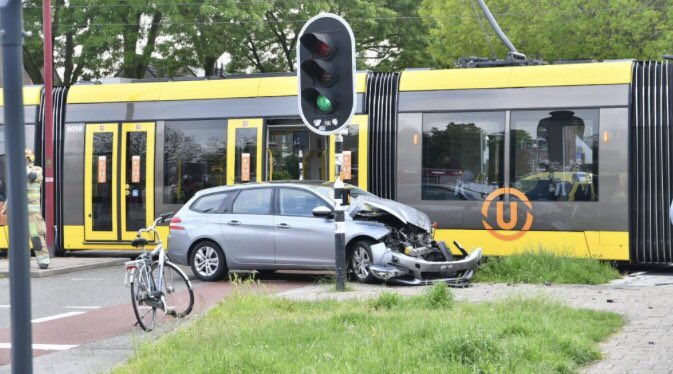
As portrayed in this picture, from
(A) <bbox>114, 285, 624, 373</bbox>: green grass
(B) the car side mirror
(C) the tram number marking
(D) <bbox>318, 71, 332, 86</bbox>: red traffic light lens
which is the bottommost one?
(A) <bbox>114, 285, 624, 373</bbox>: green grass

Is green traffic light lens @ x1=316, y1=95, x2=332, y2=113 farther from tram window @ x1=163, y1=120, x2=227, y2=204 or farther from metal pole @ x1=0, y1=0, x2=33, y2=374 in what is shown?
metal pole @ x1=0, y1=0, x2=33, y2=374

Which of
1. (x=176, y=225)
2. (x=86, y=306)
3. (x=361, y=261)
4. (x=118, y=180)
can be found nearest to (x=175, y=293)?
(x=86, y=306)

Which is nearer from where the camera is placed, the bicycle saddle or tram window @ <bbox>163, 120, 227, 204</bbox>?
the bicycle saddle

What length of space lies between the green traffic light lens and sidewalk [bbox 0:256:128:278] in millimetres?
6371

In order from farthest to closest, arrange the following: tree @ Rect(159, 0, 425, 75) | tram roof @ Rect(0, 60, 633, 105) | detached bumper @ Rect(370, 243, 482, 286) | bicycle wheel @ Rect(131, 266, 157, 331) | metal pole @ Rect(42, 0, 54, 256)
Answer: tree @ Rect(159, 0, 425, 75) < metal pole @ Rect(42, 0, 54, 256) < tram roof @ Rect(0, 60, 633, 105) < detached bumper @ Rect(370, 243, 482, 286) < bicycle wheel @ Rect(131, 266, 157, 331)

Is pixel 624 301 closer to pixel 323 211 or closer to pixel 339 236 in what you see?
pixel 339 236

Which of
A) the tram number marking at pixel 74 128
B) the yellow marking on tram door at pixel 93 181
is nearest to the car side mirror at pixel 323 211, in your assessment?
the yellow marking on tram door at pixel 93 181

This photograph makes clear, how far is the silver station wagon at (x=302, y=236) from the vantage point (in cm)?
1405

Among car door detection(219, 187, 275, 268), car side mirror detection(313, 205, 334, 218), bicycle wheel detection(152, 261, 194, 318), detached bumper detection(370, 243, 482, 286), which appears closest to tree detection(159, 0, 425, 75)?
car door detection(219, 187, 275, 268)

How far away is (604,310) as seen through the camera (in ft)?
33.8

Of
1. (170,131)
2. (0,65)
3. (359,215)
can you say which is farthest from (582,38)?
(0,65)

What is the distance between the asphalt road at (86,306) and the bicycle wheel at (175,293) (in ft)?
0.52

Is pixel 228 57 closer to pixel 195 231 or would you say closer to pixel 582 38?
pixel 582 38

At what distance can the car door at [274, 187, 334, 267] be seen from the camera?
14805mm
